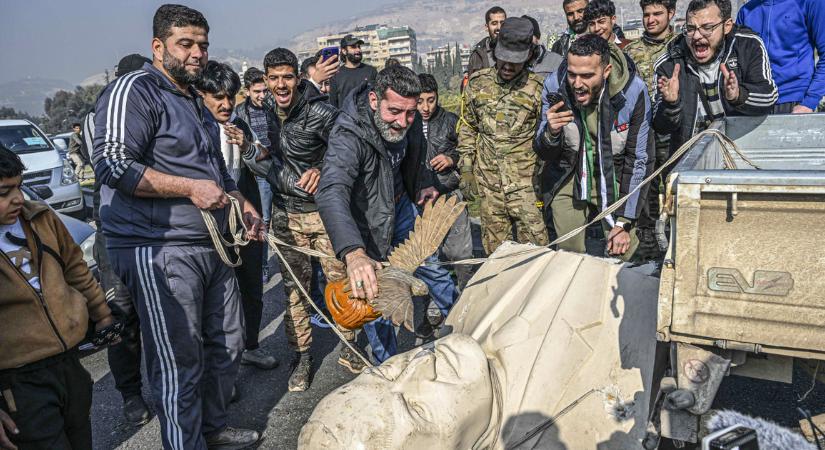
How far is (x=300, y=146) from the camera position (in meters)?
4.21

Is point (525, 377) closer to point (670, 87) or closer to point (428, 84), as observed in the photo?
point (670, 87)

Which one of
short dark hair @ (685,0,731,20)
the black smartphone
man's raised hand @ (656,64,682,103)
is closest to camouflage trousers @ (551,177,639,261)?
the black smartphone

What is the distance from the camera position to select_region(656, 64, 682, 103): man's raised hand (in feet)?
12.6

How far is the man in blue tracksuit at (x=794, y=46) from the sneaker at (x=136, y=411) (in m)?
5.19

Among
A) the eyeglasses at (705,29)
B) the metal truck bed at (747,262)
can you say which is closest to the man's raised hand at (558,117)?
the eyeglasses at (705,29)

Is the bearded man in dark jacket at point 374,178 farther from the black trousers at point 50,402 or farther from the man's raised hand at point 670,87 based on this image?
the man's raised hand at point 670,87

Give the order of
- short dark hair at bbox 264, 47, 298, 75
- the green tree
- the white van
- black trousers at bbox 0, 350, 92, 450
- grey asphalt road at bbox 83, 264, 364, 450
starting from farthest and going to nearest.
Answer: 1. the green tree
2. the white van
3. short dark hair at bbox 264, 47, 298, 75
4. grey asphalt road at bbox 83, 264, 364, 450
5. black trousers at bbox 0, 350, 92, 450

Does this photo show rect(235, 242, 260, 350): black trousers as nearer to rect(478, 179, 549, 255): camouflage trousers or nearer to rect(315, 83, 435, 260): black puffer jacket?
rect(315, 83, 435, 260): black puffer jacket

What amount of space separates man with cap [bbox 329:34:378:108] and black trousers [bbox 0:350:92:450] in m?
4.84

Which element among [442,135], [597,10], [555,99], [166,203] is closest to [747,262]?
[555,99]

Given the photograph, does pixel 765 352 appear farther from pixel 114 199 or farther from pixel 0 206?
pixel 0 206

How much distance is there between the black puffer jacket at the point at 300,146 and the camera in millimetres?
4168

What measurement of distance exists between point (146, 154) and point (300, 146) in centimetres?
148

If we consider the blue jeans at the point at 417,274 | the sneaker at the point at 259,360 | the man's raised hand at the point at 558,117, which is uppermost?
A: the man's raised hand at the point at 558,117
